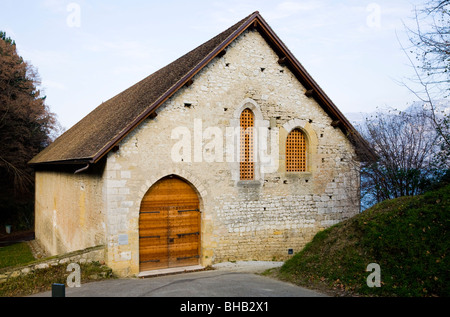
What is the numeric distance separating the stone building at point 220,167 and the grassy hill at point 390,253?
8.70 feet

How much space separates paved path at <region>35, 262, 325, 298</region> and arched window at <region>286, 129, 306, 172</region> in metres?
4.61

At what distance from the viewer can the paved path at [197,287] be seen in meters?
8.00

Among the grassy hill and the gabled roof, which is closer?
the grassy hill

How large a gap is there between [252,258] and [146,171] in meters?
4.78

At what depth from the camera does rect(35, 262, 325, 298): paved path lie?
800cm

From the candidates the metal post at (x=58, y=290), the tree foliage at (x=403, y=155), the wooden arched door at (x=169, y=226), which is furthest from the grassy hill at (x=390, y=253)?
the metal post at (x=58, y=290)

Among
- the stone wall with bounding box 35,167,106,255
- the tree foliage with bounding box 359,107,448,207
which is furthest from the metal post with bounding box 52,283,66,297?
the tree foliage with bounding box 359,107,448,207

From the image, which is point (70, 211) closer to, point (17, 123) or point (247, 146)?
point (247, 146)

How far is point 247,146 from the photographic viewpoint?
12.6m

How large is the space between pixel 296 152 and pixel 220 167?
10.8 ft

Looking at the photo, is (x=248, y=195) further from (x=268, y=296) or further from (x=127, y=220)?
(x=268, y=296)

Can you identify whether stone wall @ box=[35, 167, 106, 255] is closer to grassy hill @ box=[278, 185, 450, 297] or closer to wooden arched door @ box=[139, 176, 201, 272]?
wooden arched door @ box=[139, 176, 201, 272]

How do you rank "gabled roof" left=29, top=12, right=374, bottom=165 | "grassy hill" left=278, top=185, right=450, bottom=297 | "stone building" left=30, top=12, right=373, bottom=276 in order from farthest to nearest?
1. "stone building" left=30, top=12, right=373, bottom=276
2. "gabled roof" left=29, top=12, right=374, bottom=165
3. "grassy hill" left=278, top=185, right=450, bottom=297

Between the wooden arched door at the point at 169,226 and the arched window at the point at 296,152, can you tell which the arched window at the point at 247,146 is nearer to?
the arched window at the point at 296,152
